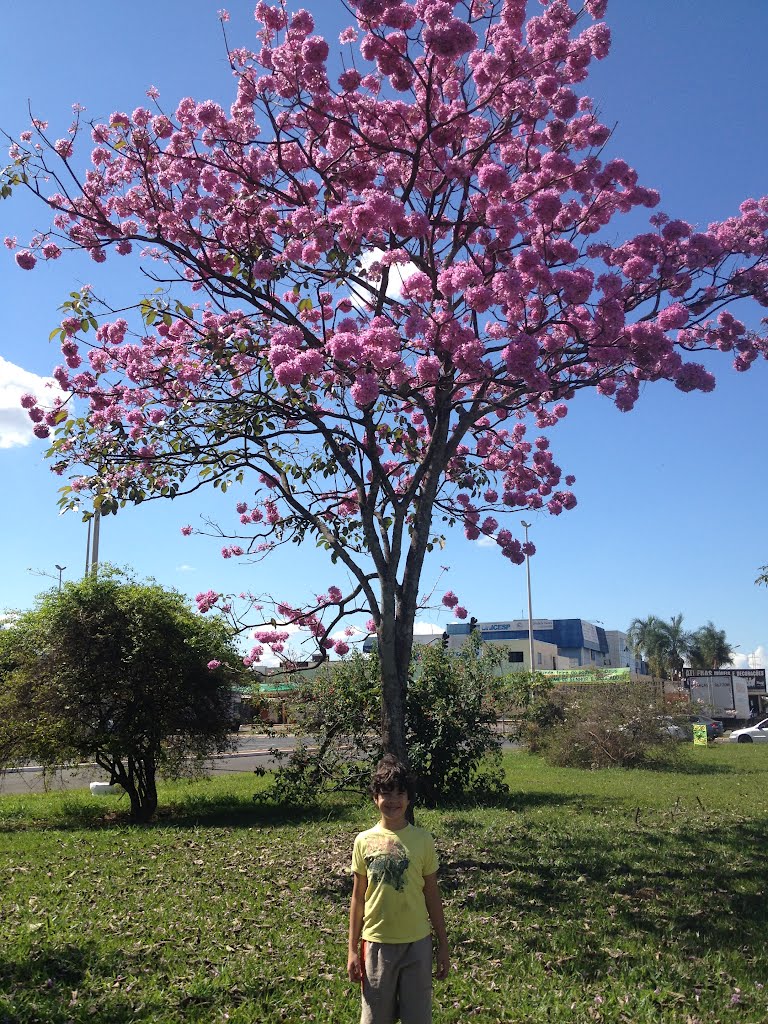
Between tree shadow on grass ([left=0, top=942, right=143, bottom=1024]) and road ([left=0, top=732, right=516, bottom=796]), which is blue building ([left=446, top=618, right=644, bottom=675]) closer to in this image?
road ([left=0, top=732, right=516, bottom=796])

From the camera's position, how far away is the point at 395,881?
3.41 metres

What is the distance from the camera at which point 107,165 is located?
8.62 meters

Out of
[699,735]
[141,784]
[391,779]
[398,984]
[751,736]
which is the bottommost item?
[751,736]

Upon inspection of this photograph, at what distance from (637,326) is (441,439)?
243cm

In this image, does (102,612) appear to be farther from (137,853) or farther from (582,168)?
(582,168)

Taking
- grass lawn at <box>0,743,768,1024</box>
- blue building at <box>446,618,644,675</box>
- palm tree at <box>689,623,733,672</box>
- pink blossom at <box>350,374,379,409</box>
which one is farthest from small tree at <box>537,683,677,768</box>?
palm tree at <box>689,623,733,672</box>

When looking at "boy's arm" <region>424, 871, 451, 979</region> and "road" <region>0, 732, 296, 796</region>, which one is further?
"road" <region>0, 732, 296, 796</region>

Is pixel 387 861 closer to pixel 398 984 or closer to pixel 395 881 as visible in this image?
pixel 395 881

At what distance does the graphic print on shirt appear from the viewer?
135 inches

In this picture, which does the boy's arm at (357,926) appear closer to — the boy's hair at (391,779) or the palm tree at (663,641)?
the boy's hair at (391,779)

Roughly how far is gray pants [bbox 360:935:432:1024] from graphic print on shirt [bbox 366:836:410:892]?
0.25 meters

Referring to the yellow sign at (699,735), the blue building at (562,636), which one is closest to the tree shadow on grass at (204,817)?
the yellow sign at (699,735)

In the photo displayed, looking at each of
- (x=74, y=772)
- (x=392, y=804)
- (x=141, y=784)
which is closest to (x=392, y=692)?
(x=392, y=804)

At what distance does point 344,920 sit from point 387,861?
313 centimetres
